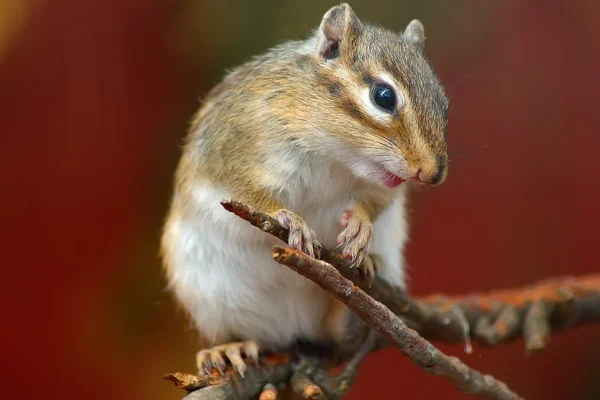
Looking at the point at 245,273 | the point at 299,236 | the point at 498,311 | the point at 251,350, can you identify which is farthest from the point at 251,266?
the point at 498,311

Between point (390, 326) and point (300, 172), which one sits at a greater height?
point (300, 172)

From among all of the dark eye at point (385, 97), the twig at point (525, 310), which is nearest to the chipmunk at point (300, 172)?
the dark eye at point (385, 97)

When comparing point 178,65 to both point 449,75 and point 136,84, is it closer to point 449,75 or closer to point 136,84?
point 136,84

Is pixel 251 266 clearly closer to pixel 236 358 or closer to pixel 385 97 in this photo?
pixel 236 358

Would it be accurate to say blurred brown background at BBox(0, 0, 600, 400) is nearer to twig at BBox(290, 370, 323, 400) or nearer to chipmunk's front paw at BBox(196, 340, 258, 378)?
chipmunk's front paw at BBox(196, 340, 258, 378)


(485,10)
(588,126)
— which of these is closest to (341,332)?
(485,10)

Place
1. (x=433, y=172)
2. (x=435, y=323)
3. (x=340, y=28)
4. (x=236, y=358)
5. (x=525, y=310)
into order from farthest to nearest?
(x=525, y=310)
(x=435, y=323)
(x=236, y=358)
(x=340, y=28)
(x=433, y=172)
